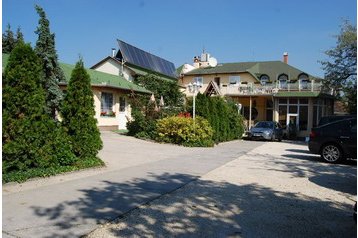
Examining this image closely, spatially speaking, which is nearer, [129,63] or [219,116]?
[219,116]

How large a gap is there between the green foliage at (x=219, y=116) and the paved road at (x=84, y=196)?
9.83 meters

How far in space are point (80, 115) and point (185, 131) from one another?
31.3ft

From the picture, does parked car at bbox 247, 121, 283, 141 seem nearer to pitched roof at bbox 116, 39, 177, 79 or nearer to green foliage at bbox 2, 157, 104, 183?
pitched roof at bbox 116, 39, 177, 79

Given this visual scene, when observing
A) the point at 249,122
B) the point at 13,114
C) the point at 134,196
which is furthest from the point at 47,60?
the point at 249,122

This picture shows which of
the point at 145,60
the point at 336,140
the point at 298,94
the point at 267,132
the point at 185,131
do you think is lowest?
the point at 267,132

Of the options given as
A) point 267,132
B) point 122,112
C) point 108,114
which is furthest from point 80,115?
point 267,132

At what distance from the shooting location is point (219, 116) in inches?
870

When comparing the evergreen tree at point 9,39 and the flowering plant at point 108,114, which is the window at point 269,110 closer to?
Result: the flowering plant at point 108,114

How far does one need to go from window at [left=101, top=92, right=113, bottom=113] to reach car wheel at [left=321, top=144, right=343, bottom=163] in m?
16.2

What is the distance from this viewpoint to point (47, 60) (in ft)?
36.4

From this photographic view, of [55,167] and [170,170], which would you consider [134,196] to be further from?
[170,170]

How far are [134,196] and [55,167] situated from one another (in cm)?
278

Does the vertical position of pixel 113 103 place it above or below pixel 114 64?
below

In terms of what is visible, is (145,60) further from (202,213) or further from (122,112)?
(202,213)
